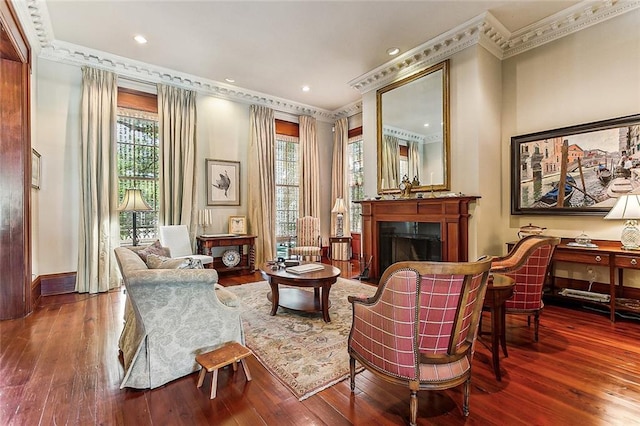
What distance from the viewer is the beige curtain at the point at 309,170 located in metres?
7.08

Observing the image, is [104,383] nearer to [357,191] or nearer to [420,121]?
[420,121]

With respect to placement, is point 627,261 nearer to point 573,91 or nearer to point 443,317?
point 573,91

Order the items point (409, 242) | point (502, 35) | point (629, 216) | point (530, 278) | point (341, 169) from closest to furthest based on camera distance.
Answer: point (530, 278) < point (629, 216) < point (502, 35) < point (409, 242) < point (341, 169)

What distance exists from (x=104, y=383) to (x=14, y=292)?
2383 mm

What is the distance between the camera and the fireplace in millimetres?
4082

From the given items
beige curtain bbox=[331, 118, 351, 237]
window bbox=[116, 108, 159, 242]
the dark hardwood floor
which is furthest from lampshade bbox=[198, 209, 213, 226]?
beige curtain bbox=[331, 118, 351, 237]

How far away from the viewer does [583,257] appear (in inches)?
135

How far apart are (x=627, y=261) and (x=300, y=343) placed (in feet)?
11.5

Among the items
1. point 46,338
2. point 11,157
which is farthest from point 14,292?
point 11,157

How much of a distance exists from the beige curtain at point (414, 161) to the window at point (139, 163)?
174 inches

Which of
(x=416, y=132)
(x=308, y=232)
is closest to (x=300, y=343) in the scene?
(x=416, y=132)

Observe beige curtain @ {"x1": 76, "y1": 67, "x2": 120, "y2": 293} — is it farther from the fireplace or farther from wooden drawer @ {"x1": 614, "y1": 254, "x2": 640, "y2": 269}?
wooden drawer @ {"x1": 614, "y1": 254, "x2": 640, "y2": 269}

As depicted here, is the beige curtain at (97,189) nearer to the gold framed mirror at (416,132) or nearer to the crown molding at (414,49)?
the crown molding at (414,49)

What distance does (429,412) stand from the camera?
1.85 metres
